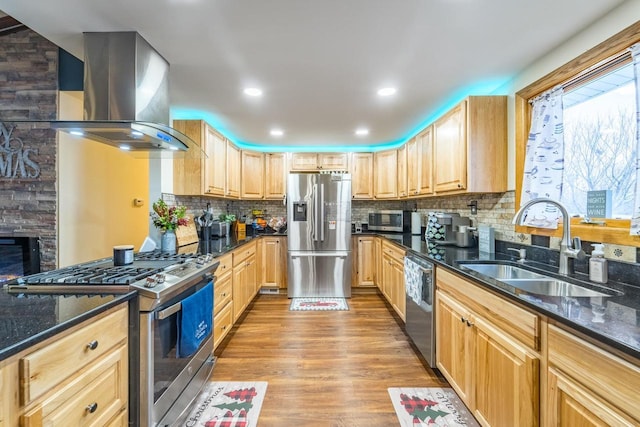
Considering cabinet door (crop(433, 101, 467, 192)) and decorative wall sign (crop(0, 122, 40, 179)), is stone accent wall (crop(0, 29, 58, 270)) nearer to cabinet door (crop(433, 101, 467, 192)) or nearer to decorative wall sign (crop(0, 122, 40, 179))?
decorative wall sign (crop(0, 122, 40, 179))

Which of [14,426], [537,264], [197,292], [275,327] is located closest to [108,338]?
[14,426]

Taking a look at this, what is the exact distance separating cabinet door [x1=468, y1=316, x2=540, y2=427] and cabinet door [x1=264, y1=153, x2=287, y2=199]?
11.4ft

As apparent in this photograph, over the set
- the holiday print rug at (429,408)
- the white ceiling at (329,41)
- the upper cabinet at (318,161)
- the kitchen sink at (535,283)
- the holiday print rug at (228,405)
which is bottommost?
the holiday print rug at (228,405)

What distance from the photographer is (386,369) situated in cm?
231

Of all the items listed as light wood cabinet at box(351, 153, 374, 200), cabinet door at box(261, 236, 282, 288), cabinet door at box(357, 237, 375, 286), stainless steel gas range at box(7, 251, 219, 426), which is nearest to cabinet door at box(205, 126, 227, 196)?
cabinet door at box(261, 236, 282, 288)

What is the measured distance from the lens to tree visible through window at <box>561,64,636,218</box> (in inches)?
61.2

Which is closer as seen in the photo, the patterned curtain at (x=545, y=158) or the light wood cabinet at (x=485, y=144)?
the patterned curtain at (x=545, y=158)

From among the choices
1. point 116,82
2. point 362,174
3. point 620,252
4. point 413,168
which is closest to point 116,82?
point 116,82

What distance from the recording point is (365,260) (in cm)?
439

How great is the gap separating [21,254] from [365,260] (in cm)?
372

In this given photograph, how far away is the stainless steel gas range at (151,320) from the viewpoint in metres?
1.37

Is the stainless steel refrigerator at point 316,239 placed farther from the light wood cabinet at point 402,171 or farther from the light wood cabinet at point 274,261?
the light wood cabinet at point 402,171

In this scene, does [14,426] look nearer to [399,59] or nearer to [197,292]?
[197,292]

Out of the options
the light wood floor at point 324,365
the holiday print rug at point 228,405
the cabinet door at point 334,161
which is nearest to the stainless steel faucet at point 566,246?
the light wood floor at point 324,365
